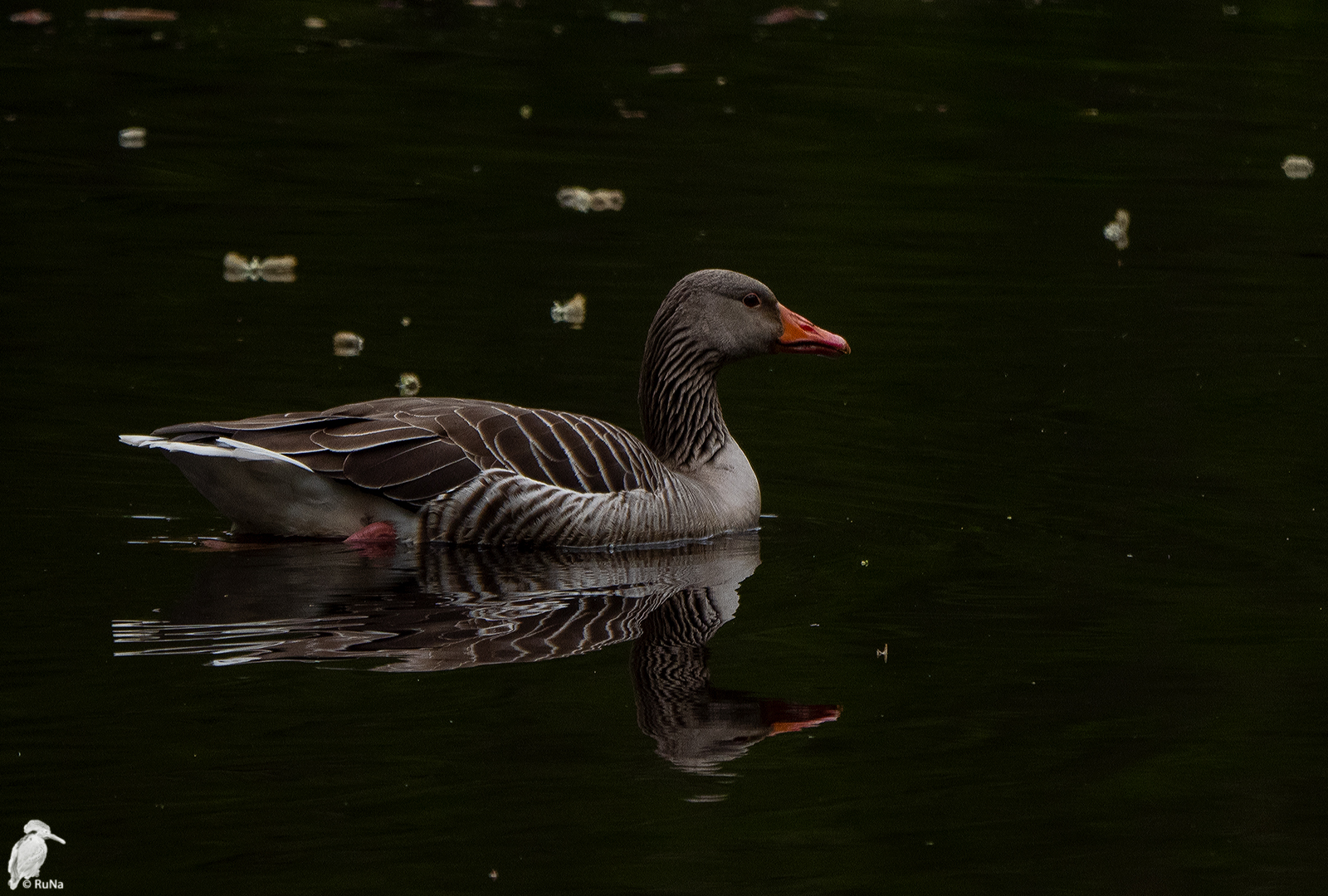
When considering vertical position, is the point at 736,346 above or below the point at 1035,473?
above

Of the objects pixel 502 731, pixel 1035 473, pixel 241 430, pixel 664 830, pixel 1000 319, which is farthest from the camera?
pixel 1000 319

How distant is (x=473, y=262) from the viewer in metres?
15.3

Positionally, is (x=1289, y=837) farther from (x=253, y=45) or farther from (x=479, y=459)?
(x=253, y=45)

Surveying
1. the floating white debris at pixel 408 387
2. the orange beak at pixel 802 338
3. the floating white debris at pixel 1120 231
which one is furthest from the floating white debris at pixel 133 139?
the orange beak at pixel 802 338

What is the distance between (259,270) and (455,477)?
563 centimetres

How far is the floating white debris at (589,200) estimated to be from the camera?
16750 millimetres

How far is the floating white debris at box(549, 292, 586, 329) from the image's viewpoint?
13750 millimetres

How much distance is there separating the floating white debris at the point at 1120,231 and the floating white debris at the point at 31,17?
13555 mm

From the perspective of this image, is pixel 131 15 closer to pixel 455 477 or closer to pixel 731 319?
pixel 731 319

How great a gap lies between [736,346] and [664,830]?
5.18m

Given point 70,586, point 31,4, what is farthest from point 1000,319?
point 31,4

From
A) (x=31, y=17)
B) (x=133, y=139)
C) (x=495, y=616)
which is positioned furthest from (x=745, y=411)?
(x=31, y=17)

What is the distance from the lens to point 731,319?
10867mm

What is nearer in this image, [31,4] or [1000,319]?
[1000,319]
